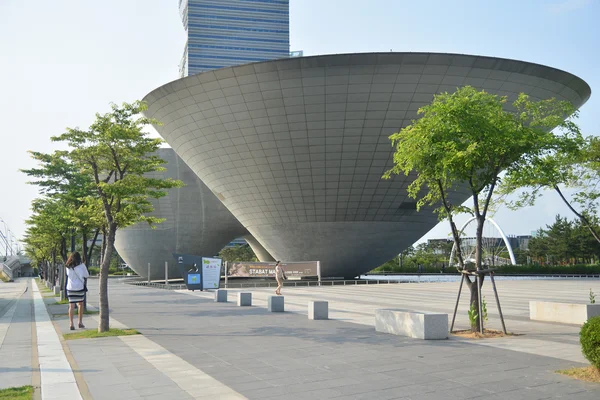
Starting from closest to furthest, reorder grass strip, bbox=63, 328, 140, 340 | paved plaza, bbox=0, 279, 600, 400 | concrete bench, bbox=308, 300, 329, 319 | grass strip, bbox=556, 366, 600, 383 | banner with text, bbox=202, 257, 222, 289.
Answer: paved plaza, bbox=0, 279, 600, 400
grass strip, bbox=556, 366, 600, 383
grass strip, bbox=63, 328, 140, 340
concrete bench, bbox=308, 300, 329, 319
banner with text, bbox=202, 257, 222, 289

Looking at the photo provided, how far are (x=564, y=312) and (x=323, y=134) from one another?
24144mm

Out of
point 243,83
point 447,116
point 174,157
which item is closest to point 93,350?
point 447,116

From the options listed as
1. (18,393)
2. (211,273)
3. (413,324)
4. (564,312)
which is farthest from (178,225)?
(18,393)

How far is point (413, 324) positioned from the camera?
11.4 m

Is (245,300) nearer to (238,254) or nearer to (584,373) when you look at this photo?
(584,373)

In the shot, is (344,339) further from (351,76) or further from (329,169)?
(329,169)

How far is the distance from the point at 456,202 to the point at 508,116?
1165 inches

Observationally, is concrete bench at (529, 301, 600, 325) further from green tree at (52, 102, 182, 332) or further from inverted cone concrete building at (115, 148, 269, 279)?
inverted cone concrete building at (115, 148, 269, 279)

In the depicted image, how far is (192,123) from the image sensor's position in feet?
125

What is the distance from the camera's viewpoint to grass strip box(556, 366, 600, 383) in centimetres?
701

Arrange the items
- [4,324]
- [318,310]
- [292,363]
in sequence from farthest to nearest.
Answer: [4,324]
[318,310]
[292,363]

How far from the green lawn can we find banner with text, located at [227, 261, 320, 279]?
30.9m

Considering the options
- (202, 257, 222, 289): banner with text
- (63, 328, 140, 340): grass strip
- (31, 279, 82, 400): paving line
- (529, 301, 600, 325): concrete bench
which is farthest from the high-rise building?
(31, 279, 82, 400): paving line

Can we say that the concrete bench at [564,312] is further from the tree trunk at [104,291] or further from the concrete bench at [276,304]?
the tree trunk at [104,291]
